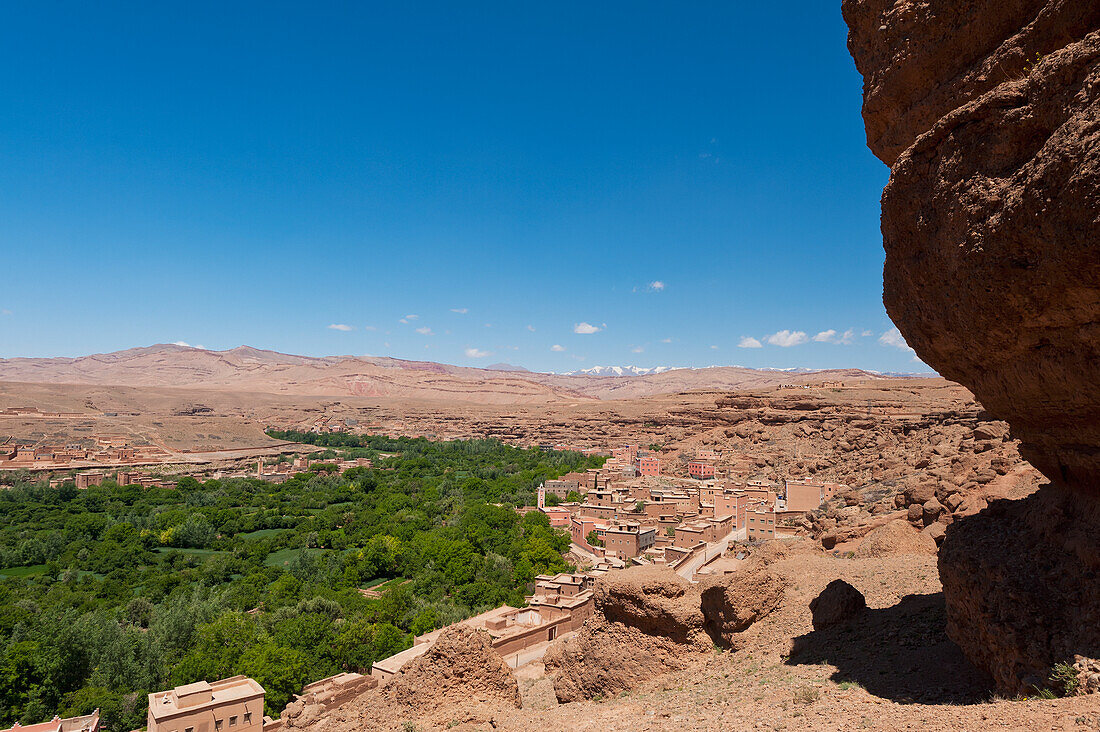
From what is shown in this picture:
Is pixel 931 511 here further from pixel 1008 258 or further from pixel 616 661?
pixel 1008 258

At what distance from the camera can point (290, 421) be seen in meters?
124

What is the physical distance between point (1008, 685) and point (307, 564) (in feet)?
106

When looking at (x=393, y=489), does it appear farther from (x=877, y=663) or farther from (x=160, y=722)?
(x=877, y=663)

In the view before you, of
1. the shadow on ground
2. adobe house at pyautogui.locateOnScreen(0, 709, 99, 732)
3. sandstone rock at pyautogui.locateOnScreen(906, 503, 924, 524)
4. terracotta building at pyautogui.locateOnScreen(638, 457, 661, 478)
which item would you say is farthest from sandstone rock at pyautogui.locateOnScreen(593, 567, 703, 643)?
terracotta building at pyautogui.locateOnScreen(638, 457, 661, 478)

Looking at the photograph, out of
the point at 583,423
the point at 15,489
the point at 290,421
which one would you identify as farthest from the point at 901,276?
the point at 290,421

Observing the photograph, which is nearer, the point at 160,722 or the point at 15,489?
the point at 160,722

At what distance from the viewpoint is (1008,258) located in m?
5.23

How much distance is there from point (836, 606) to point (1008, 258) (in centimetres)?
569

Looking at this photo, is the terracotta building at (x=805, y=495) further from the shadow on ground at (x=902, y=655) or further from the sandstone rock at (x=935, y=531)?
the shadow on ground at (x=902, y=655)

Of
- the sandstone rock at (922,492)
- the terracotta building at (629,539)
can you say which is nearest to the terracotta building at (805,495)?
the terracotta building at (629,539)

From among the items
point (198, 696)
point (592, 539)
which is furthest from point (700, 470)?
point (198, 696)

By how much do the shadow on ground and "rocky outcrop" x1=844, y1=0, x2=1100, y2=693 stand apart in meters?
0.37

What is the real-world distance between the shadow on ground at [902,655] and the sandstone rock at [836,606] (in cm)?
8

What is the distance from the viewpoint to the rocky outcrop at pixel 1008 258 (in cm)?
483
